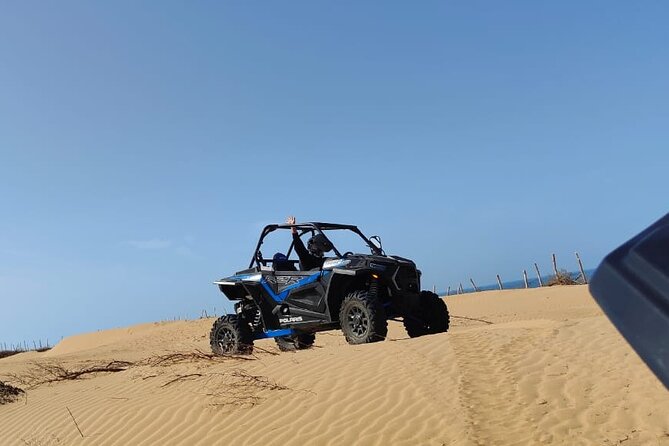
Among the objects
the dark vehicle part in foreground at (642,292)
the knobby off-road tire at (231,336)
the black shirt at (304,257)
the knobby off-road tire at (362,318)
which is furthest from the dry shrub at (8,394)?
the dark vehicle part in foreground at (642,292)

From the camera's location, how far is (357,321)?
26.7 ft

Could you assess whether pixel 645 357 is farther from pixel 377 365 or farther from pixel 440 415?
pixel 377 365

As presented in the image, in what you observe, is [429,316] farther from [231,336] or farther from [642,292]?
[642,292]

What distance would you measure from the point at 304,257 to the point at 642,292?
823 centimetres

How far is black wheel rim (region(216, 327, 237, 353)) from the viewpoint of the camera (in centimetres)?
944

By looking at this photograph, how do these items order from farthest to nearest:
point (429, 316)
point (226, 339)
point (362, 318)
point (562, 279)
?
point (562, 279), point (226, 339), point (429, 316), point (362, 318)

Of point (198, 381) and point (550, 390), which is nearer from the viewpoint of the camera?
point (550, 390)

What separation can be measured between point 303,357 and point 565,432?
394 centimetres

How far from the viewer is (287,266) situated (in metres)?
9.98

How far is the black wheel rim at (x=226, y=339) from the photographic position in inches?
371

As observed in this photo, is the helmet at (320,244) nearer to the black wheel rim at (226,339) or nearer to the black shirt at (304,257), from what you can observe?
the black shirt at (304,257)

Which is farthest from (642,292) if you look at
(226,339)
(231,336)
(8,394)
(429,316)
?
(8,394)

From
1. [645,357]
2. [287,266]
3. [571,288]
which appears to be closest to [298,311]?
[287,266]

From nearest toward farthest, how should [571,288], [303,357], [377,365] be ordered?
1. [377,365]
2. [303,357]
3. [571,288]
